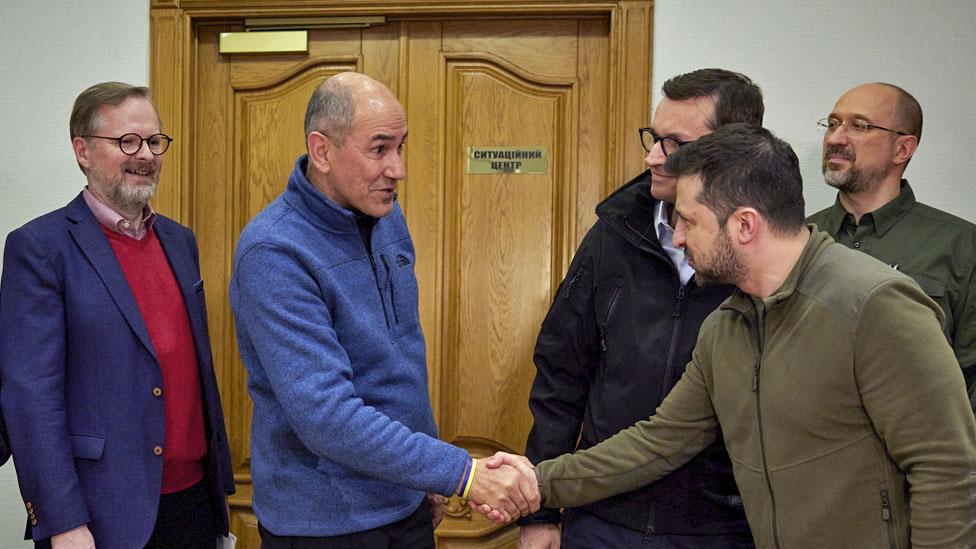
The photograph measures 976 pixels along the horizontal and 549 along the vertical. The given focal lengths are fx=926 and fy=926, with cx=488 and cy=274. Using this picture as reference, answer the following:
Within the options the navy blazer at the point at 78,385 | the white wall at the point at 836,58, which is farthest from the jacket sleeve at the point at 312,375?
the white wall at the point at 836,58

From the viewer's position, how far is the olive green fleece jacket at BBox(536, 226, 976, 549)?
149 centimetres

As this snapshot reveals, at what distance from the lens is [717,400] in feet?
6.09

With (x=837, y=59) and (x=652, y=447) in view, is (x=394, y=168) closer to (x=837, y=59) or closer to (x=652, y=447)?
(x=652, y=447)

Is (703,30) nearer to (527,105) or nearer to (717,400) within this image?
(527,105)

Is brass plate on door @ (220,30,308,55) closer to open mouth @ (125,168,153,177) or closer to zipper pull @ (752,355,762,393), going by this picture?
open mouth @ (125,168,153,177)

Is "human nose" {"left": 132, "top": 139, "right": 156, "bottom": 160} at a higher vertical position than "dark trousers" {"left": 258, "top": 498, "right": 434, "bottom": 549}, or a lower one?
higher

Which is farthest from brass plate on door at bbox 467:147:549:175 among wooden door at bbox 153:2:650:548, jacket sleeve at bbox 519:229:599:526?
jacket sleeve at bbox 519:229:599:526

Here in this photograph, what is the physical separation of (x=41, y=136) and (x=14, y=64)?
0.28m

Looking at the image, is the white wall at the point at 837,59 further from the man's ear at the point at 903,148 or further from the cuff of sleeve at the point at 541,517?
the cuff of sleeve at the point at 541,517

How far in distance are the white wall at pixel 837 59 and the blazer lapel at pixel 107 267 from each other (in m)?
1.75

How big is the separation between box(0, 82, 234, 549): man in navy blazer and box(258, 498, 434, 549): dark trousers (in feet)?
1.38

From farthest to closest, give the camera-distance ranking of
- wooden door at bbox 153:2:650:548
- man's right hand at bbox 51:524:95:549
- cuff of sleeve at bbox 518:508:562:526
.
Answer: wooden door at bbox 153:2:650:548 → cuff of sleeve at bbox 518:508:562:526 → man's right hand at bbox 51:524:95:549

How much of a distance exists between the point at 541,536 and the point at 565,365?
41 centimetres

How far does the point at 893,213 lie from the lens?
259 cm
